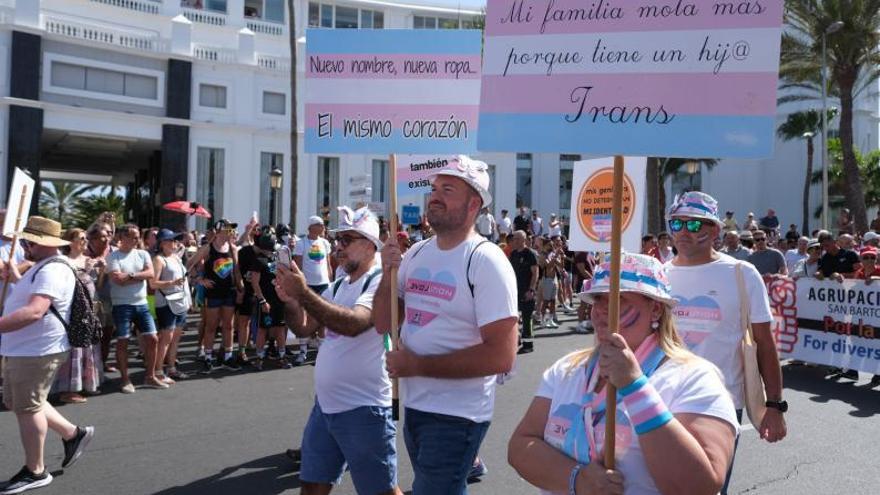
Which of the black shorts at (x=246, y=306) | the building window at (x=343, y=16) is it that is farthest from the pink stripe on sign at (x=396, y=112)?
the building window at (x=343, y=16)

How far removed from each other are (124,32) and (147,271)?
2131cm

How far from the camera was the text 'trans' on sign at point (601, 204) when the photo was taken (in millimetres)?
8219

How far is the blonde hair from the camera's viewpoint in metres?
2.21

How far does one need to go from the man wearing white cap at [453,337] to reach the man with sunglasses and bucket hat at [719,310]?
1098 millimetres

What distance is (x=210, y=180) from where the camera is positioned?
28031 millimetres

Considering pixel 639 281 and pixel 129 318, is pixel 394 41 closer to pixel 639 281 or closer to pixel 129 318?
pixel 639 281

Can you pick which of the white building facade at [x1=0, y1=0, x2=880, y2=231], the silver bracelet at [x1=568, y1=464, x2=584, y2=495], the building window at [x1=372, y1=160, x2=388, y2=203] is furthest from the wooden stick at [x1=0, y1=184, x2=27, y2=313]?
the building window at [x1=372, y1=160, x2=388, y2=203]

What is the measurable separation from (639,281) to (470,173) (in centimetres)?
114

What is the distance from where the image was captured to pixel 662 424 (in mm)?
1909

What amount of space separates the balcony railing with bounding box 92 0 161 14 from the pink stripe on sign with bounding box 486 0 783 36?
3042 centimetres

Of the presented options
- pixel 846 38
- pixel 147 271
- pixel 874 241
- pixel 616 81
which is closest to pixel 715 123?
pixel 616 81

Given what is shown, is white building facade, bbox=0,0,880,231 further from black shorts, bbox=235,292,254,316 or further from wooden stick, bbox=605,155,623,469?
wooden stick, bbox=605,155,623,469

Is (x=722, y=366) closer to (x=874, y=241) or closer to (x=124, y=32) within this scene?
(x=874, y=241)

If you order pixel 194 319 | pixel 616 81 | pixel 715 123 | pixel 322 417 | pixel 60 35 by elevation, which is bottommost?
pixel 194 319
